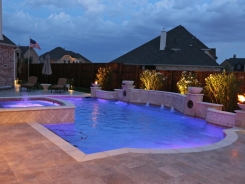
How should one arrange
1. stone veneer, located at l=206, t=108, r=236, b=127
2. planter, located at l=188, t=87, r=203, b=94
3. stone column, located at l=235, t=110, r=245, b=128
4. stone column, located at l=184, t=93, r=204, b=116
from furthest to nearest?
1. stone column, located at l=184, t=93, r=204, b=116
2. planter, located at l=188, t=87, r=203, b=94
3. stone veneer, located at l=206, t=108, r=236, b=127
4. stone column, located at l=235, t=110, r=245, b=128

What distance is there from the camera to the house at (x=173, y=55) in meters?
24.0

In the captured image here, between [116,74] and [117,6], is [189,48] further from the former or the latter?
[117,6]

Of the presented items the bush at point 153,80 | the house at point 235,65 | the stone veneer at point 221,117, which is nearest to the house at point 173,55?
the bush at point 153,80

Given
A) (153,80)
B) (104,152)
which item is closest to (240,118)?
(104,152)

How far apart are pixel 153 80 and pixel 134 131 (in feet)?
21.3

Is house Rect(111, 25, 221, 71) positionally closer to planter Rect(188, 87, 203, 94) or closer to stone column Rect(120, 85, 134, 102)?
stone column Rect(120, 85, 134, 102)

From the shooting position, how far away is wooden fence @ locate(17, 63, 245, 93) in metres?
13.7

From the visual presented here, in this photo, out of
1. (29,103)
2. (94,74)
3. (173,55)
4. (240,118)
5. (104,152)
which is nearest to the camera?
(104,152)

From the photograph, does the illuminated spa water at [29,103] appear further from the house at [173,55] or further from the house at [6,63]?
the house at [173,55]

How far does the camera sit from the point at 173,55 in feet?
80.9

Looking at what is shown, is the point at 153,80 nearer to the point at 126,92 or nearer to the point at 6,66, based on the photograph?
the point at 126,92

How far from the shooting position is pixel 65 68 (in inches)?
883

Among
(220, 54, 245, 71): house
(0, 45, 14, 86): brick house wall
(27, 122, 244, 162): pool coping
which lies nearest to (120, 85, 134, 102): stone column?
(27, 122, 244, 162): pool coping

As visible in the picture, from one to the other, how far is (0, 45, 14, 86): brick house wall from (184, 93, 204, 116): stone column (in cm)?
1315
